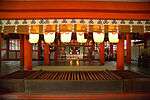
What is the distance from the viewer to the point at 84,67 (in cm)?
1452

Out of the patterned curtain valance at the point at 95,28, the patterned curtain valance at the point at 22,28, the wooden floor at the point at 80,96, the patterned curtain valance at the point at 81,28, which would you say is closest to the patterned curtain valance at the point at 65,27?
the patterned curtain valance at the point at 81,28

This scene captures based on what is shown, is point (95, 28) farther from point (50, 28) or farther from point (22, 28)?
point (22, 28)

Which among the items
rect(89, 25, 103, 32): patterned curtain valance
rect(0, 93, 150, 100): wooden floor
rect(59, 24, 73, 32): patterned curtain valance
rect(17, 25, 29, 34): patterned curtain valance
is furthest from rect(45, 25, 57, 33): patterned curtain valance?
rect(0, 93, 150, 100): wooden floor

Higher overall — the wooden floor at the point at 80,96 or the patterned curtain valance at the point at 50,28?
the patterned curtain valance at the point at 50,28

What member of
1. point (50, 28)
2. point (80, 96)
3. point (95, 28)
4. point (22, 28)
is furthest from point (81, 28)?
point (80, 96)

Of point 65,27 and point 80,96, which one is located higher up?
point 65,27

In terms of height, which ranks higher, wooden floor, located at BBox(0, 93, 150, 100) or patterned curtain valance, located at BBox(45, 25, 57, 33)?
patterned curtain valance, located at BBox(45, 25, 57, 33)

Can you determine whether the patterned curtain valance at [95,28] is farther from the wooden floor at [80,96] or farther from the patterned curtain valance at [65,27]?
the wooden floor at [80,96]

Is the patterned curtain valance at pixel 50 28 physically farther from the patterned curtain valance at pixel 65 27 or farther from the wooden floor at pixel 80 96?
the wooden floor at pixel 80 96

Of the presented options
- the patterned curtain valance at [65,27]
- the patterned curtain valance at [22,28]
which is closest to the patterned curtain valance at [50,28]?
the patterned curtain valance at [65,27]

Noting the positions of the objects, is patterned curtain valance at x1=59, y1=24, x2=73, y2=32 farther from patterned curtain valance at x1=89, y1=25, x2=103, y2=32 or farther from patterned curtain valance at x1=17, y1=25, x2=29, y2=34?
patterned curtain valance at x1=17, y1=25, x2=29, y2=34

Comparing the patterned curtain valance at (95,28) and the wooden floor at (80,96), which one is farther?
the patterned curtain valance at (95,28)

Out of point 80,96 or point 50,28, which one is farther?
point 50,28

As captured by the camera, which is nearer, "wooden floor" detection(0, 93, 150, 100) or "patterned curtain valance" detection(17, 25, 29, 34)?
"wooden floor" detection(0, 93, 150, 100)
